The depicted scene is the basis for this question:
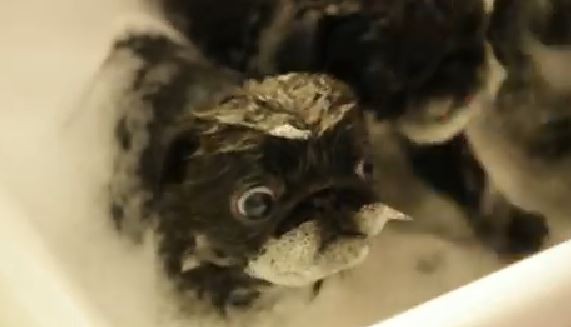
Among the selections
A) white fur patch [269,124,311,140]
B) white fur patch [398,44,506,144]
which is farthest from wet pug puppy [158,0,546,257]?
white fur patch [269,124,311,140]

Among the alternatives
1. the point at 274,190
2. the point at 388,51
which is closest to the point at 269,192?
the point at 274,190

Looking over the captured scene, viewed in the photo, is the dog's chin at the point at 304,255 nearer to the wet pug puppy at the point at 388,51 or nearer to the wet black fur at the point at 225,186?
the wet black fur at the point at 225,186

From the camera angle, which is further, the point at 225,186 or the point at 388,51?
the point at 388,51

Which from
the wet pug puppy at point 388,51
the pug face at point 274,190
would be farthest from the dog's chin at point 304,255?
the wet pug puppy at point 388,51

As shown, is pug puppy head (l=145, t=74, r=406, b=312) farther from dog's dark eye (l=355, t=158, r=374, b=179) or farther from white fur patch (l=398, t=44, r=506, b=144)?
white fur patch (l=398, t=44, r=506, b=144)

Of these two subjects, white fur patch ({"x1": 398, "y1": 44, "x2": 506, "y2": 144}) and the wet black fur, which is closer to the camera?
the wet black fur

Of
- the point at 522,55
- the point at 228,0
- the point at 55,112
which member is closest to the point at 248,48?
the point at 228,0

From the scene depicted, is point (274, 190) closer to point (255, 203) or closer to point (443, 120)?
point (255, 203)
